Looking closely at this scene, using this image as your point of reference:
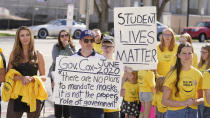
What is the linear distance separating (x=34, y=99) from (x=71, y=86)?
729 millimetres

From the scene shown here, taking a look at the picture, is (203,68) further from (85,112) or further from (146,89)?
(85,112)

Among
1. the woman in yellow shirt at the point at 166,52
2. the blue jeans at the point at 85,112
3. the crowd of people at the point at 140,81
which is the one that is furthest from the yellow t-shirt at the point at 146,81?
the blue jeans at the point at 85,112

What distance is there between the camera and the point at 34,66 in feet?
18.5

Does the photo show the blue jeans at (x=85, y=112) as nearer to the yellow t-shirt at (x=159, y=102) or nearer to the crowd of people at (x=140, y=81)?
the crowd of people at (x=140, y=81)

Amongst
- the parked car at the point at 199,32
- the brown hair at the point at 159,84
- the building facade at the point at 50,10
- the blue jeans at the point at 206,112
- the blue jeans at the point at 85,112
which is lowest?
the blue jeans at the point at 206,112

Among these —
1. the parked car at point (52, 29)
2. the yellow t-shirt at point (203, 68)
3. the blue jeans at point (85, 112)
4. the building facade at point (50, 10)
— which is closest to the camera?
the blue jeans at point (85, 112)

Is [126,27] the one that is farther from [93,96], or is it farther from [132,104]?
[132,104]

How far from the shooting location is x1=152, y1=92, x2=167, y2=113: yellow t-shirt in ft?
20.3

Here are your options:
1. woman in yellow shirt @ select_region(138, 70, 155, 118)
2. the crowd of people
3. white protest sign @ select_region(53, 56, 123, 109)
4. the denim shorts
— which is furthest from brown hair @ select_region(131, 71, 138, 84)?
white protest sign @ select_region(53, 56, 123, 109)

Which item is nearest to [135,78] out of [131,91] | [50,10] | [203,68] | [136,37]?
[131,91]

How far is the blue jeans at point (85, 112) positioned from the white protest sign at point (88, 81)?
0.09 metres

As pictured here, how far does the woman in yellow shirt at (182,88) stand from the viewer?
4.96 m

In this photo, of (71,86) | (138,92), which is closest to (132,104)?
(138,92)

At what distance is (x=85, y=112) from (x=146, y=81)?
162cm
